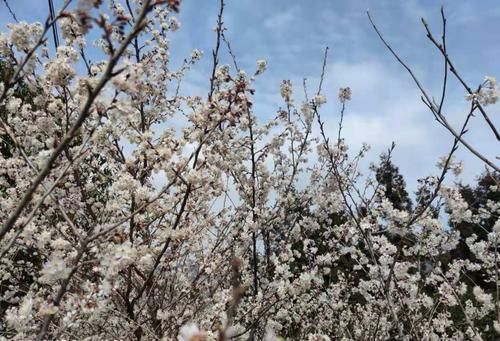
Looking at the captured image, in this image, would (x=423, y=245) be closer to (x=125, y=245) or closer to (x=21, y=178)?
(x=125, y=245)

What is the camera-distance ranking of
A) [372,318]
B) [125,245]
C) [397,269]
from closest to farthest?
1. [125,245]
2. [397,269]
3. [372,318]

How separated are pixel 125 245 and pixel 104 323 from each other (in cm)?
240

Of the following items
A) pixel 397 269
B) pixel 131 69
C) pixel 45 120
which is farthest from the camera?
pixel 397 269

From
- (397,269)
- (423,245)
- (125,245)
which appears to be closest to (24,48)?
(125,245)

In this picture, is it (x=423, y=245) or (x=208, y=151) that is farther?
(x=423, y=245)

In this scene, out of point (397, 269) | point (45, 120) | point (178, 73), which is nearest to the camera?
point (45, 120)

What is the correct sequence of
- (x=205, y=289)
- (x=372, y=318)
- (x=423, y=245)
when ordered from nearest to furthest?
(x=423, y=245)
(x=205, y=289)
(x=372, y=318)

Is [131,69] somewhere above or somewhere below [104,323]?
above

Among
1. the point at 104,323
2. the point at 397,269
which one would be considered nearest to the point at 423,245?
the point at 397,269

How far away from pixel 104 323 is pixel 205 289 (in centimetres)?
143

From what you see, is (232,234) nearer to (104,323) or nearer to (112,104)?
(104,323)

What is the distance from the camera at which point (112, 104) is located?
2.09 m

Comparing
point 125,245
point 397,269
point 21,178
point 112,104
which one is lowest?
point 125,245

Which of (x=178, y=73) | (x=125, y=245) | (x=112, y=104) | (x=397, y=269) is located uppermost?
(x=178, y=73)
